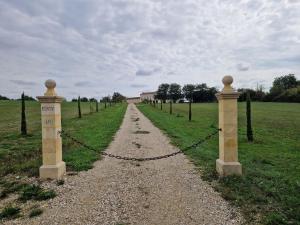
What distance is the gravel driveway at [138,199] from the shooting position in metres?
4.52

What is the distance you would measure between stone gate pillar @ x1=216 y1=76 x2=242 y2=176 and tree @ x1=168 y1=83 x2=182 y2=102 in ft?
390

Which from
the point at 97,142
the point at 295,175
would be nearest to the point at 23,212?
the point at 295,175

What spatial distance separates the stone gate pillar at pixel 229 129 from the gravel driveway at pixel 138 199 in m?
0.80

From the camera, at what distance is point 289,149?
37.3ft

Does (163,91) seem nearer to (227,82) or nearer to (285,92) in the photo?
(285,92)

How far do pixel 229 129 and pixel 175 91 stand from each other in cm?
12357

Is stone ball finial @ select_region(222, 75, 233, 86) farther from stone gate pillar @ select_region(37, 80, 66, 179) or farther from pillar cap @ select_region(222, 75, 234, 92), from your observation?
stone gate pillar @ select_region(37, 80, 66, 179)

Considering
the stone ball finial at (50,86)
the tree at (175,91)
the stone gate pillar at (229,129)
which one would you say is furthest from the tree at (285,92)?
the stone ball finial at (50,86)

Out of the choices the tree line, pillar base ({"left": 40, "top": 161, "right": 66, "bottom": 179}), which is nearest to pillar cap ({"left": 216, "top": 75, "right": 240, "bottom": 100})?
pillar base ({"left": 40, "top": 161, "right": 66, "bottom": 179})

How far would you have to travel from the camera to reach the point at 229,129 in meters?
6.76

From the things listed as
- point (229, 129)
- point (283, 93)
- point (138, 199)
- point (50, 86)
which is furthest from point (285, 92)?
point (138, 199)

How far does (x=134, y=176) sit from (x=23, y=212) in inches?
110

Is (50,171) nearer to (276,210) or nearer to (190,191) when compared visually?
(190,191)

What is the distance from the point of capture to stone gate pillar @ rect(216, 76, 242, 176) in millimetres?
6695
